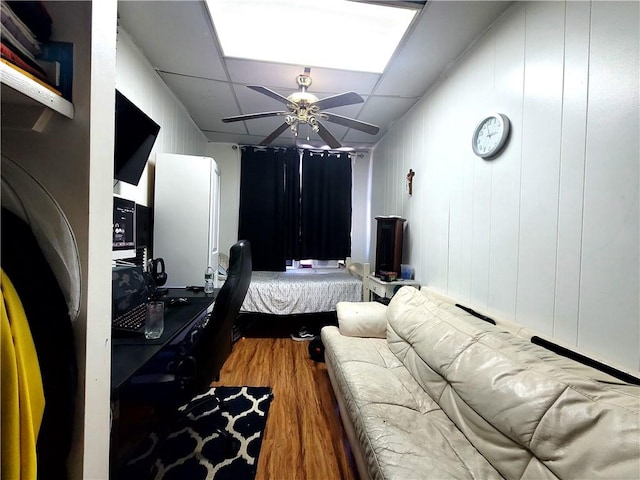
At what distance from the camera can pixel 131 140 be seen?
1.64 m

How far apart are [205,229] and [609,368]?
2596 mm

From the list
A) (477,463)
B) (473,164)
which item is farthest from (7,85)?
(473,164)

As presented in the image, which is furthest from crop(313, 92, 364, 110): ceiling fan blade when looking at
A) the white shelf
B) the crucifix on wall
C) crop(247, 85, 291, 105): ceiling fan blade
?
the white shelf

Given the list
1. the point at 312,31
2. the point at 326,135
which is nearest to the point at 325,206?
the point at 326,135

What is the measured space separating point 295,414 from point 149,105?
2687 mm

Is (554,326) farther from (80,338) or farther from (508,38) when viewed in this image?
(80,338)

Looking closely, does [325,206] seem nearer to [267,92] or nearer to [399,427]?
[267,92]

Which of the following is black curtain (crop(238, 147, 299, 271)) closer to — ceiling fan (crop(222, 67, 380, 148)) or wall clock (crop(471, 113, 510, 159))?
ceiling fan (crop(222, 67, 380, 148))

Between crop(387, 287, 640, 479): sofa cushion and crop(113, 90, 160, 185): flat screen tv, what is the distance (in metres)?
2.17

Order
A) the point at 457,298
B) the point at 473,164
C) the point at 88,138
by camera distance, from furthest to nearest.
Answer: the point at 457,298 < the point at 473,164 < the point at 88,138

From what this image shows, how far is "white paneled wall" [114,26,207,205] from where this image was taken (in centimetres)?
167

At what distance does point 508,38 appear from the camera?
144 cm

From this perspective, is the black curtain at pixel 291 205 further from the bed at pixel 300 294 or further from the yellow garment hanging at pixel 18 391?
the yellow garment hanging at pixel 18 391

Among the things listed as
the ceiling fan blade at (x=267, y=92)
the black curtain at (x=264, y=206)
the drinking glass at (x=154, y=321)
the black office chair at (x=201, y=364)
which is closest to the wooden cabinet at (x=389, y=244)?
the ceiling fan blade at (x=267, y=92)
